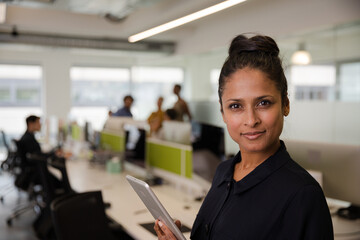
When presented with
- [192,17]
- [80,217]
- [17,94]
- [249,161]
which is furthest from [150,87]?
[249,161]

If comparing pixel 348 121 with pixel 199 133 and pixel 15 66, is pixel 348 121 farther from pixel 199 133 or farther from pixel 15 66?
pixel 15 66

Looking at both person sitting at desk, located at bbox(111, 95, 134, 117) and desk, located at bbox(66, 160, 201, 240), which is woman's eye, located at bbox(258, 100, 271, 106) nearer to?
desk, located at bbox(66, 160, 201, 240)

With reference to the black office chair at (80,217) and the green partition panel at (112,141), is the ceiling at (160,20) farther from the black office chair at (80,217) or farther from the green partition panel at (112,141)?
the black office chair at (80,217)

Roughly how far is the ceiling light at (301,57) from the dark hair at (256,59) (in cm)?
428

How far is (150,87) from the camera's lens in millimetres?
9969

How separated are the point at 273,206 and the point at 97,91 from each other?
9.83 metres

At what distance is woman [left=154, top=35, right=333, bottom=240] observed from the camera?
957 millimetres

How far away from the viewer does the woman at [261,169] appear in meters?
0.96

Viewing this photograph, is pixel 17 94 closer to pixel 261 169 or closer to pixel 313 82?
pixel 313 82

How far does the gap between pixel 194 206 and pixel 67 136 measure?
15.6ft

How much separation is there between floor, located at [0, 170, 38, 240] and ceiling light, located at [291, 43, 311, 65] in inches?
154

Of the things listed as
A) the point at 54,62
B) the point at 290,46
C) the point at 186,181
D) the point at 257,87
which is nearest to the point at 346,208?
the point at 186,181

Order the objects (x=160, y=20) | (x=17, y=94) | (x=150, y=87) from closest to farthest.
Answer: (x=160, y=20) → (x=17, y=94) → (x=150, y=87)

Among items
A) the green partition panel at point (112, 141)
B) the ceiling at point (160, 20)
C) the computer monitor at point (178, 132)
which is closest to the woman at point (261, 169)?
the computer monitor at point (178, 132)
